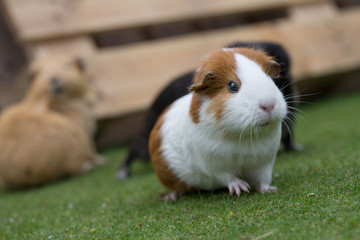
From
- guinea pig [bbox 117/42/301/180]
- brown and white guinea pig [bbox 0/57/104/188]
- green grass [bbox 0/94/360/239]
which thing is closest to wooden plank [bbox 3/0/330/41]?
brown and white guinea pig [bbox 0/57/104/188]

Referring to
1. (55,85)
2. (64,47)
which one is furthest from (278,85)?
(64,47)

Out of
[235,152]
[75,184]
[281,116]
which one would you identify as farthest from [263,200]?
[75,184]

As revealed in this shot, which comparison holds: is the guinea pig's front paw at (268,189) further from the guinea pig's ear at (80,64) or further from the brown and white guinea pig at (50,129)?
the guinea pig's ear at (80,64)

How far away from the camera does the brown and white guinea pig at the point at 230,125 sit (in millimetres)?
1983

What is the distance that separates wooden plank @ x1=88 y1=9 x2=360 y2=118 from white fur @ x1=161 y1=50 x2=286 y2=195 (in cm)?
262

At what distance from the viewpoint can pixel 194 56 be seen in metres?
5.41

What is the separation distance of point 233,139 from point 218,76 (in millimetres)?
303

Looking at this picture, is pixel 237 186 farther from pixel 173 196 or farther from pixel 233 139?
pixel 173 196

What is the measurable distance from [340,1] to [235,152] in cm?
634

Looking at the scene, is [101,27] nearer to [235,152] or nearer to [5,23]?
[5,23]

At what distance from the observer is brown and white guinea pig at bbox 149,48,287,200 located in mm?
1983

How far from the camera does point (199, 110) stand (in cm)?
218

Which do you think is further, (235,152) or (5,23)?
(5,23)

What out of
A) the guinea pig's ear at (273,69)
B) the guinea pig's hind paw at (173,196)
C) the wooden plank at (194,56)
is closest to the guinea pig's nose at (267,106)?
the guinea pig's ear at (273,69)
